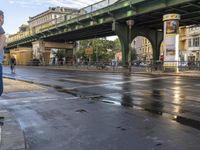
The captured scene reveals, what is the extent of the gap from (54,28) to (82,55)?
157ft

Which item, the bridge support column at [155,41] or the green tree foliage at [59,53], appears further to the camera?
the green tree foliage at [59,53]

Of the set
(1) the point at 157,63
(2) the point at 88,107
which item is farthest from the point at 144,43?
(2) the point at 88,107

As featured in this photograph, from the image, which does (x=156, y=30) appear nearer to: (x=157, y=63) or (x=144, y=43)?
(x=157, y=63)

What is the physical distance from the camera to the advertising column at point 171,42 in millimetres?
30500

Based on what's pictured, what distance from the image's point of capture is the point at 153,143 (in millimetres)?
4953

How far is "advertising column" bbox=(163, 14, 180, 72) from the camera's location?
30.5 meters

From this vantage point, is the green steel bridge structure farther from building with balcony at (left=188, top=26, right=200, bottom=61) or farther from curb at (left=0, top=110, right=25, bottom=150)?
building with balcony at (left=188, top=26, right=200, bottom=61)

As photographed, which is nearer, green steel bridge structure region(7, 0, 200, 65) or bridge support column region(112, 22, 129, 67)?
green steel bridge structure region(7, 0, 200, 65)

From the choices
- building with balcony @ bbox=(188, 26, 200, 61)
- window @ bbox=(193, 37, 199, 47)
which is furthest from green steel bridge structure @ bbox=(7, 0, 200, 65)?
window @ bbox=(193, 37, 199, 47)

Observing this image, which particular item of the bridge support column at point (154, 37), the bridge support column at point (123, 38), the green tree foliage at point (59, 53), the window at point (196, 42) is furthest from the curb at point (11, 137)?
the green tree foliage at point (59, 53)

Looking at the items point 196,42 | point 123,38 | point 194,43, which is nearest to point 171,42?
point 123,38

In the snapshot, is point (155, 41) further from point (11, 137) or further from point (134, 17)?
point (11, 137)

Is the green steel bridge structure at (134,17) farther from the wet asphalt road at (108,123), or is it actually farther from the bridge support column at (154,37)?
the wet asphalt road at (108,123)

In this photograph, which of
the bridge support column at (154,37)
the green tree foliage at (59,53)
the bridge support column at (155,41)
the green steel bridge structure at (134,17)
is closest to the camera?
the green steel bridge structure at (134,17)
